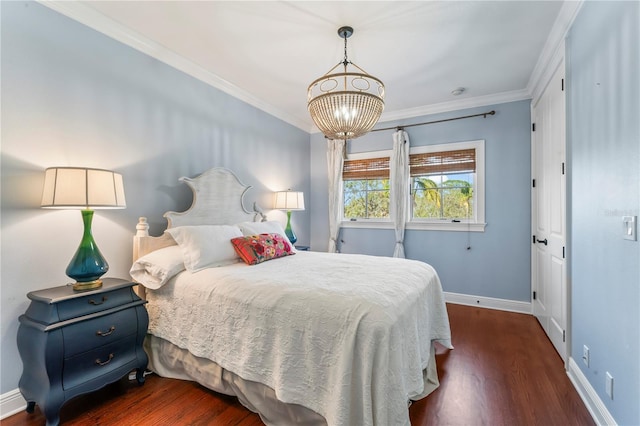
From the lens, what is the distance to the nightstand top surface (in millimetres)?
1690

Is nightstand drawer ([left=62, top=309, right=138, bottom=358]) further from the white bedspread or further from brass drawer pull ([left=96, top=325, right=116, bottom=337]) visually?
the white bedspread

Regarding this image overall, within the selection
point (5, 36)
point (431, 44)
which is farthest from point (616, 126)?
point (5, 36)

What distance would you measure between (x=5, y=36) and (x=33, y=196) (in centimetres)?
97

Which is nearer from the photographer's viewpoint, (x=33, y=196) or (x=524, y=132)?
(x=33, y=196)

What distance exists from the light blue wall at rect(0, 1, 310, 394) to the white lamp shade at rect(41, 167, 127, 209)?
264 millimetres

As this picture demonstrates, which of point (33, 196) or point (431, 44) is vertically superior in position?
point (431, 44)

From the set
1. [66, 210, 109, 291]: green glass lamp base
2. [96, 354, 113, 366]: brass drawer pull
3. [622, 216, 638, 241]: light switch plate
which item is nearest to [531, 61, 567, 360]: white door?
[622, 216, 638, 241]: light switch plate

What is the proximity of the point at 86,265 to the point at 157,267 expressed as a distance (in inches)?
16.4

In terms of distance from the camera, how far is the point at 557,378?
2.16 meters

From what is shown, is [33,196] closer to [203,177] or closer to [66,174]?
[66,174]

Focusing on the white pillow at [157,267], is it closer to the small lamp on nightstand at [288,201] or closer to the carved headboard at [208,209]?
the carved headboard at [208,209]

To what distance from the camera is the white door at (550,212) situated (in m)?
2.43

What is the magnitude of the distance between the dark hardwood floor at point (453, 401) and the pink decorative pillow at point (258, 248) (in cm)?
99

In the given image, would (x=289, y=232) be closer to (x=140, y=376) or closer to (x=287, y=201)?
(x=287, y=201)
